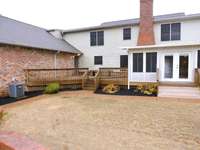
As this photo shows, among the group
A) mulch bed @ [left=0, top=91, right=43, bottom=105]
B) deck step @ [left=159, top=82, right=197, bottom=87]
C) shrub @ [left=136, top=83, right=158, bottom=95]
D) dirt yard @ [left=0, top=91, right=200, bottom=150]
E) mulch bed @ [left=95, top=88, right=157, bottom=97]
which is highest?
deck step @ [left=159, top=82, right=197, bottom=87]

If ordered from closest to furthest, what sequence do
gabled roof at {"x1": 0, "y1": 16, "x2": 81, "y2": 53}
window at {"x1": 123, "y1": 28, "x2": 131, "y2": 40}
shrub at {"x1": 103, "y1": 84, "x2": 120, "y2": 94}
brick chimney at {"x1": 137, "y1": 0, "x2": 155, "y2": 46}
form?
gabled roof at {"x1": 0, "y1": 16, "x2": 81, "y2": 53} < shrub at {"x1": 103, "y1": 84, "x2": 120, "y2": 94} < brick chimney at {"x1": 137, "y1": 0, "x2": 155, "y2": 46} < window at {"x1": 123, "y1": 28, "x2": 131, "y2": 40}

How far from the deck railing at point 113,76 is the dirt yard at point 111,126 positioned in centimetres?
469

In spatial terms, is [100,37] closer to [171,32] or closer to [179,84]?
[171,32]

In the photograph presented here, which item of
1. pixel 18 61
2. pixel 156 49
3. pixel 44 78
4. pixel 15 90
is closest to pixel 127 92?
pixel 156 49

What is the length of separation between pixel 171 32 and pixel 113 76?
6.17 metres

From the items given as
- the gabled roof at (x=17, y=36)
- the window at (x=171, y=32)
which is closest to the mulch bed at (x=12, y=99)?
the gabled roof at (x=17, y=36)

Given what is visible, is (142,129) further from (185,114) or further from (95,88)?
(95,88)

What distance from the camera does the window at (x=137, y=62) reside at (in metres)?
12.0

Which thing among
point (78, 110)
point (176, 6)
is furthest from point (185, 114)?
point (176, 6)

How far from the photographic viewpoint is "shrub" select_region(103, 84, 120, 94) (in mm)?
11352

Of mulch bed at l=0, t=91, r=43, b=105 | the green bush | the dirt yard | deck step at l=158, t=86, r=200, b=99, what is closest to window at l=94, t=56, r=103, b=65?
the green bush

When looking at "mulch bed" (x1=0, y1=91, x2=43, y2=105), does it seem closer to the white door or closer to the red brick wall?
the red brick wall

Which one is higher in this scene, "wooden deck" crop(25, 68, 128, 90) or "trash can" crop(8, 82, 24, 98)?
"wooden deck" crop(25, 68, 128, 90)

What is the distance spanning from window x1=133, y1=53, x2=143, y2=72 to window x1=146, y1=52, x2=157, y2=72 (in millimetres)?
409
